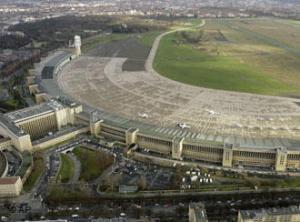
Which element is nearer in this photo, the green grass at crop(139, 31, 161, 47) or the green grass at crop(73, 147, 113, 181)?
the green grass at crop(73, 147, 113, 181)

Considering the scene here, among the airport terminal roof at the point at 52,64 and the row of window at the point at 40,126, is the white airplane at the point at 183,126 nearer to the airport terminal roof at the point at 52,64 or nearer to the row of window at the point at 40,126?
the row of window at the point at 40,126

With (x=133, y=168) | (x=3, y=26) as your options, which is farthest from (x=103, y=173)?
(x=3, y=26)

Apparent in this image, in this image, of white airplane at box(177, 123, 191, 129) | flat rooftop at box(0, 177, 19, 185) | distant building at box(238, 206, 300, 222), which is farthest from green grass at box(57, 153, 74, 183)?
distant building at box(238, 206, 300, 222)

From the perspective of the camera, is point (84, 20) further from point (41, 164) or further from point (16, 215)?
point (16, 215)

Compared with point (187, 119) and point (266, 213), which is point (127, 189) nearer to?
point (266, 213)

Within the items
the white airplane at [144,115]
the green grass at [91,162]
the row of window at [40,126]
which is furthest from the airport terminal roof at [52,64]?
the green grass at [91,162]

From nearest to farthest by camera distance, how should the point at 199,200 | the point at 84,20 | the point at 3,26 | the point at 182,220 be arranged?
the point at 182,220 → the point at 199,200 → the point at 3,26 → the point at 84,20

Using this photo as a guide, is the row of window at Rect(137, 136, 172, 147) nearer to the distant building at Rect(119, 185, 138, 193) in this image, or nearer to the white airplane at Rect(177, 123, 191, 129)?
the white airplane at Rect(177, 123, 191, 129)
